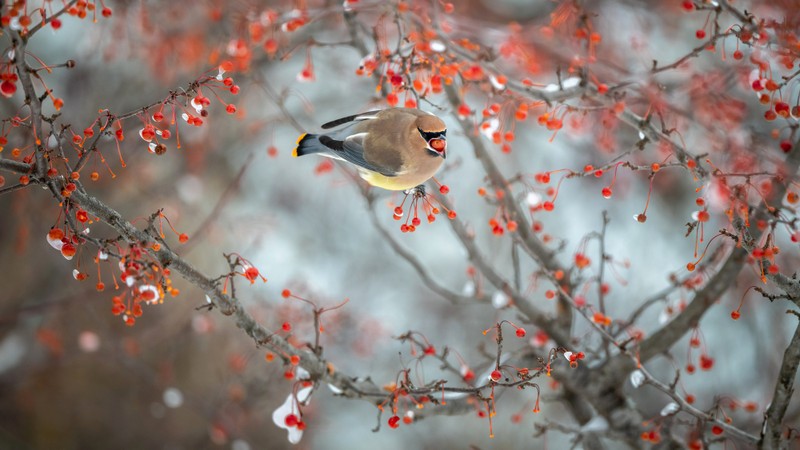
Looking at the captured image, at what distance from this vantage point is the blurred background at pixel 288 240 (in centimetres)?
444

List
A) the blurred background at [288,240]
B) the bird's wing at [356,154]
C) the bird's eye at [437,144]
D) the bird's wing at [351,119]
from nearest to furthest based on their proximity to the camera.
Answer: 1. the bird's eye at [437,144]
2. the bird's wing at [356,154]
3. the bird's wing at [351,119]
4. the blurred background at [288,240]

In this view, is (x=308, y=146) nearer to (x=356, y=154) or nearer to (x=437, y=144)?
(x=356, y=154)

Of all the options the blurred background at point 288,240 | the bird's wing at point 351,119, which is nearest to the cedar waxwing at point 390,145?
the bird's wing at point 351,119

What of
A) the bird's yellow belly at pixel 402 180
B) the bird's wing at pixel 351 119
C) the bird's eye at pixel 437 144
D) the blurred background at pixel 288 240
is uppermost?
the blurred background at pixel 288 240

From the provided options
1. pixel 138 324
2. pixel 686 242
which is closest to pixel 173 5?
pixel 138 324

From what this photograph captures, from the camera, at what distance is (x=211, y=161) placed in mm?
6746

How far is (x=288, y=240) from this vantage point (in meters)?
7.97

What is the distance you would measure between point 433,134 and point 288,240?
18.1 ft

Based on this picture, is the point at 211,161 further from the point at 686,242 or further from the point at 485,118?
the point at 686,242

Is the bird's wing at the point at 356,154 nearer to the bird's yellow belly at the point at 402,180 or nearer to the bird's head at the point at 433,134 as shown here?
the bird's yellow belly at the point at 402,180

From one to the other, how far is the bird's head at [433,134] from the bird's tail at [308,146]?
426mm

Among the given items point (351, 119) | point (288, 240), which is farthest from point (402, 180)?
point (288, 240)

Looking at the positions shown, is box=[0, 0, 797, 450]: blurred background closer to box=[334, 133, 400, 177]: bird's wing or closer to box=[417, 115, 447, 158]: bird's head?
box=[334, 133, 400, 177]: bird's wing

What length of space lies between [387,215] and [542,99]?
4.82m
